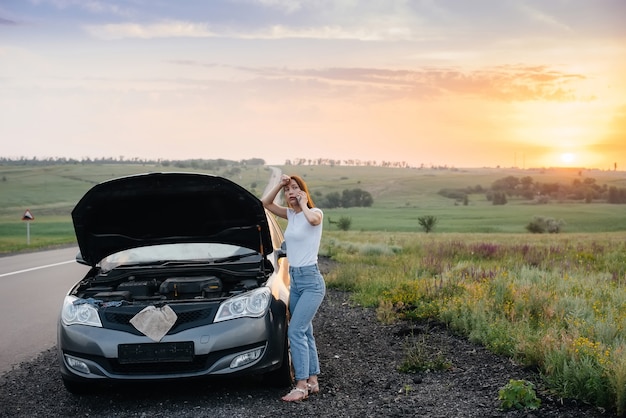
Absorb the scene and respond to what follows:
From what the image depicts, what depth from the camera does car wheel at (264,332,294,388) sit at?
6434 mm

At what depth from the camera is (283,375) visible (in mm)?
6500

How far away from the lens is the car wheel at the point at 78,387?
647cm

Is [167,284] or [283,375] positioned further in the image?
[167,284]

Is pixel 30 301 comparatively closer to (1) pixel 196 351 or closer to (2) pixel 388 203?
(1) pixel 196 351

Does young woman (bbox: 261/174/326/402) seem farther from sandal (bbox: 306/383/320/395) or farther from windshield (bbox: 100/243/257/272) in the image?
windshield (bbox: 100/243/257/272)

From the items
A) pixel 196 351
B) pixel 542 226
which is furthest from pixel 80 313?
pixel 542 226

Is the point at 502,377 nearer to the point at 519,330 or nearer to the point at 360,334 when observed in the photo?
the point at 519,330

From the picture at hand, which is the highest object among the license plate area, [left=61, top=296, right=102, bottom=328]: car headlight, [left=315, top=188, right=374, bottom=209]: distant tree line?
[left=61, top=296, right=102, bottom=328]: car headlight

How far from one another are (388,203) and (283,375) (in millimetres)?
118334

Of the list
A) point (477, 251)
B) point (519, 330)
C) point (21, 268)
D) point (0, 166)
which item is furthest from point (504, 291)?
point (0, 166)

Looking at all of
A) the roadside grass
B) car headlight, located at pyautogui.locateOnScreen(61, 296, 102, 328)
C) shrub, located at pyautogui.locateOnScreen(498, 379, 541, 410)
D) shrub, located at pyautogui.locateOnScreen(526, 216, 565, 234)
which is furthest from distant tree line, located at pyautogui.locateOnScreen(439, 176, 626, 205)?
car headlight, located at pyautogui.locateOnScreen(61, 296, 102, 328)

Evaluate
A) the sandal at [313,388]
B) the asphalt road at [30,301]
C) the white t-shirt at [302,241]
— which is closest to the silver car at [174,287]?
the sandal at [313,388]

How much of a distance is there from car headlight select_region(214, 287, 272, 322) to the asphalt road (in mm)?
3495

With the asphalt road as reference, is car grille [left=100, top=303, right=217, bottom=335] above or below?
above
